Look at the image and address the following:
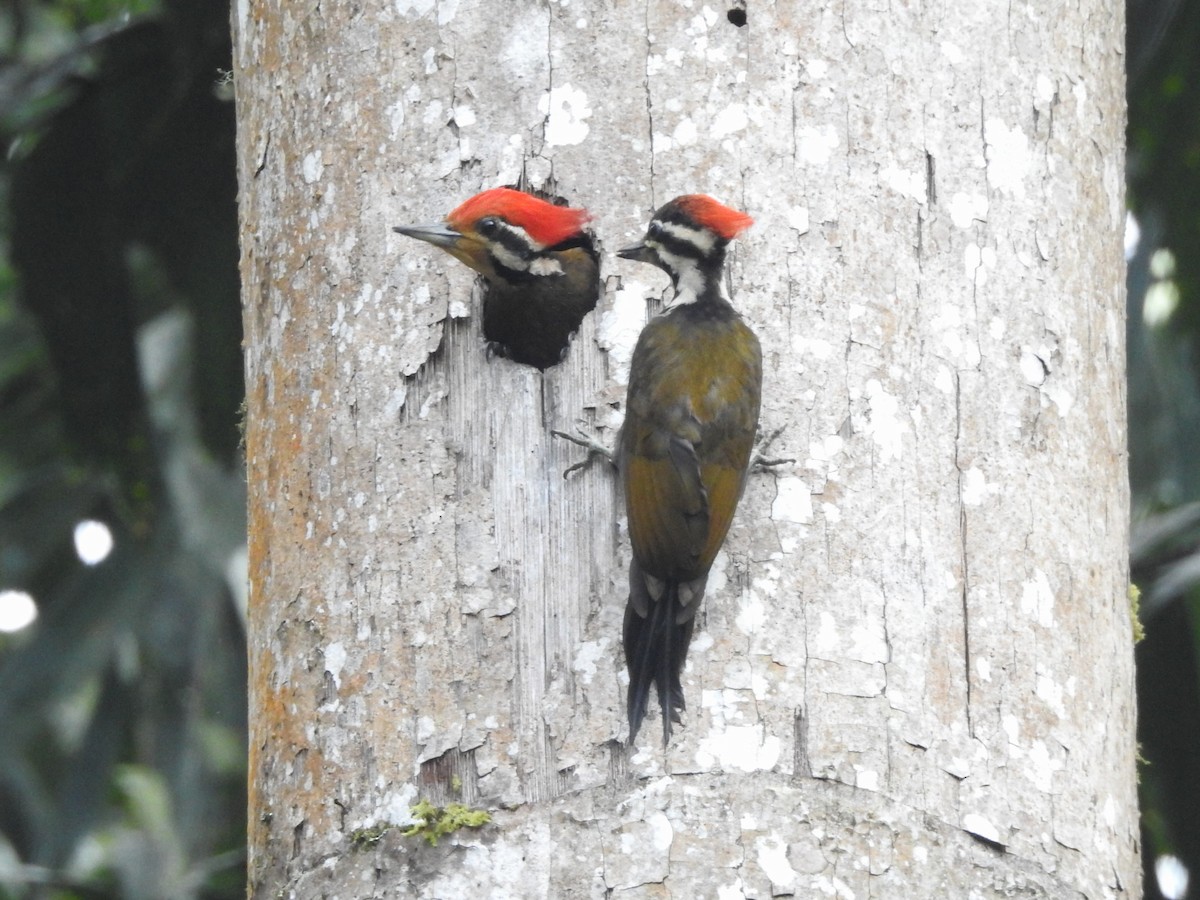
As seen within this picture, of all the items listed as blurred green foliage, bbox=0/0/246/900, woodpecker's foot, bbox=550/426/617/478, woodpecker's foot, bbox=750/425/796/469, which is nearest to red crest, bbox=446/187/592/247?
woodpecker's foot, bbox=550/426/617/478

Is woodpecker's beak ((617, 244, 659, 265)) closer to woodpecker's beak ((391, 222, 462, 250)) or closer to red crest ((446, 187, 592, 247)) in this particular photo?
red crest ((446, 187, 592, 247))

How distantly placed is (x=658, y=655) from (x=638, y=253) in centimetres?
68

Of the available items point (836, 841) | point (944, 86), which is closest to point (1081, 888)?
point (836, 841)

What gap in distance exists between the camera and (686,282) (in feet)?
10.0

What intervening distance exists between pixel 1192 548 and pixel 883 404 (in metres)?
2.61

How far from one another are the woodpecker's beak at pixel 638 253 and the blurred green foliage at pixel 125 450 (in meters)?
2.10

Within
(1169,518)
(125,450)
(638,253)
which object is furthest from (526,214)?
(1169,518)

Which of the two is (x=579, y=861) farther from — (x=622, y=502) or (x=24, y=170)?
(x=24, y=170)

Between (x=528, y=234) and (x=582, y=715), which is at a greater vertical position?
(x=528, y=234)

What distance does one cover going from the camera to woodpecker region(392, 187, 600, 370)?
3.03m

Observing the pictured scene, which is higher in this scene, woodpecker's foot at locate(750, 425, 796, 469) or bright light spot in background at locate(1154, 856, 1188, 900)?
woodpecker's foot at locate(750, 425, 796, 469)

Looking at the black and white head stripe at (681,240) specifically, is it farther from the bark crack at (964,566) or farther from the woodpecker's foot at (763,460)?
the bark crack at (964,566)

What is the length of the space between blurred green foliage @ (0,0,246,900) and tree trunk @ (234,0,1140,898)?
1639 millimetres

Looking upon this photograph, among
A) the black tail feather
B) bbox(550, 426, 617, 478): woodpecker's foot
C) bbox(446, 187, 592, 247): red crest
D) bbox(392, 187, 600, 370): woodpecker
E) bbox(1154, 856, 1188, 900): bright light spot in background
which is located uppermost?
bbox(446, 187, 592, 247): red crest
